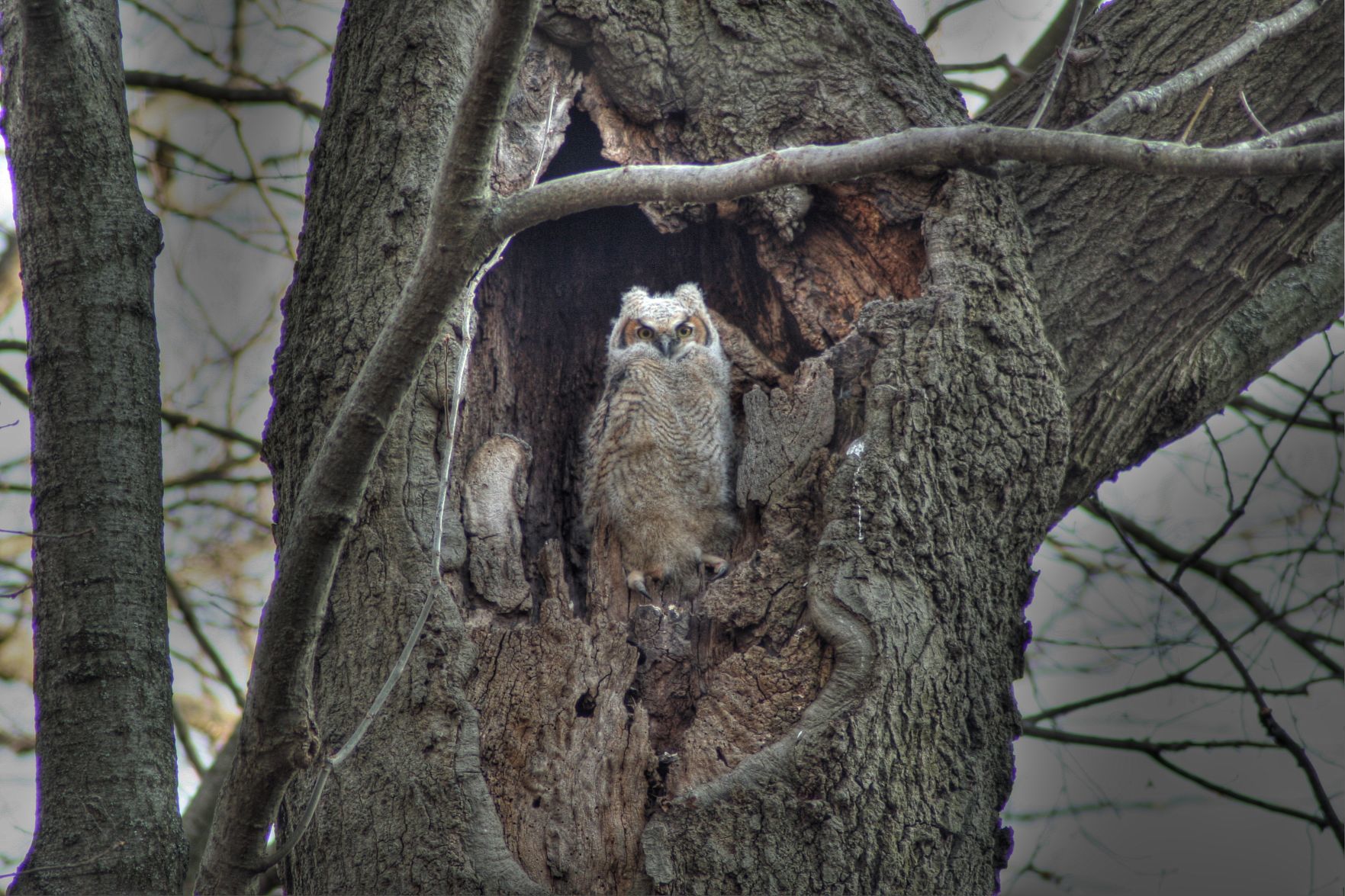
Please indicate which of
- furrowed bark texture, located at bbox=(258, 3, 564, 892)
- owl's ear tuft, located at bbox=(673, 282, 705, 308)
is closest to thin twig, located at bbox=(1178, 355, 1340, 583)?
owl's ear tuft, located at bbox=(673, 282, 705, 308)

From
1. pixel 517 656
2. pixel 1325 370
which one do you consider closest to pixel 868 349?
pixel 517 656

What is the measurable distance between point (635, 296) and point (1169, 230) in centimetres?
177

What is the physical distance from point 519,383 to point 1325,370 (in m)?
3.28

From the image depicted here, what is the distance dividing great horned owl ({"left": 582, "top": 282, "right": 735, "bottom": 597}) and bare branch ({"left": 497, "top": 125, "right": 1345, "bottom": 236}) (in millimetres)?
1529

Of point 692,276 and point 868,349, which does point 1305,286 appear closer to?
point 868,349

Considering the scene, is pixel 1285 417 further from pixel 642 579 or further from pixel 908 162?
pixel 908 162

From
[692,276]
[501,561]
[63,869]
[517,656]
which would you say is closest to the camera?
[63,869]

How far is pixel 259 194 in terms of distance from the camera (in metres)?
5.31

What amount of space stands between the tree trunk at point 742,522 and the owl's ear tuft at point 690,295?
0.39m

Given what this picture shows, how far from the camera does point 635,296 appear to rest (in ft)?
12.8

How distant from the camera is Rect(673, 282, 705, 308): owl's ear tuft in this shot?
150 inches

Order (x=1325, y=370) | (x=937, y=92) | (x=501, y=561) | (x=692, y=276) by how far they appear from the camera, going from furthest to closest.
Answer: (x=1325, y=370) → (x=692, y=276) → (x=937, y=92) → (x=501, y=561)

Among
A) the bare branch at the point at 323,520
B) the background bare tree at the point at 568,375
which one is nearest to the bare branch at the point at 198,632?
the background bare tree at the point at 568,375

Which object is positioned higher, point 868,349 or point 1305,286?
point 1305,286
